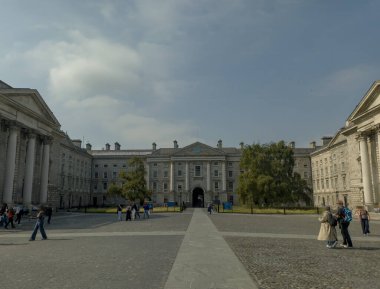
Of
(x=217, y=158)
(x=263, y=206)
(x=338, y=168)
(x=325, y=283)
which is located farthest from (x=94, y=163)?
(x=325, y=283)

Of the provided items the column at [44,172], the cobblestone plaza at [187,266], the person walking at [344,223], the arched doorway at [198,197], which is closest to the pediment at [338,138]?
the arched doorway at [198,197]

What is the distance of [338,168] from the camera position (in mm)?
66312

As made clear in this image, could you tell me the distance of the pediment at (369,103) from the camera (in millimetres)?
38719

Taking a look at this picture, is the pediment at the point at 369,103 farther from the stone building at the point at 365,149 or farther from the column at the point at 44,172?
the column at the point at 44,172

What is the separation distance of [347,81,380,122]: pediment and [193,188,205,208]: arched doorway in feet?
166

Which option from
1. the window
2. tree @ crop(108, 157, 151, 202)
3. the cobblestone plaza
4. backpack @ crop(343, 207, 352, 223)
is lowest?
the cobblestone plaza

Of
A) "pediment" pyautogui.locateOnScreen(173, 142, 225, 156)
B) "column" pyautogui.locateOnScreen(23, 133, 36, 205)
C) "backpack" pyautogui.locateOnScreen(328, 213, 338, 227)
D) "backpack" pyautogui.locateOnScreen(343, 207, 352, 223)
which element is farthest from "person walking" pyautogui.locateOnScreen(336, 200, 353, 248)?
"pediment" pyautogui.locateOnScreen(173, 142, 225, 156)

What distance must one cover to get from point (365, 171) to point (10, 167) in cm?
4159

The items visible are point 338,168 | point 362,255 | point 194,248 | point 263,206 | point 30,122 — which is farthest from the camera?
point 338,168

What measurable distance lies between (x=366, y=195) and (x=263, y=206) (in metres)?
18.3

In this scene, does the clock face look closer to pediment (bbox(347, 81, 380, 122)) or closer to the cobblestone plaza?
pediment (bbox(347, 81, 380, 122))

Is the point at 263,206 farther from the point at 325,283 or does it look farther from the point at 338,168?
the point at 325,283

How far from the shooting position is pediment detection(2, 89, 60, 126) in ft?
119

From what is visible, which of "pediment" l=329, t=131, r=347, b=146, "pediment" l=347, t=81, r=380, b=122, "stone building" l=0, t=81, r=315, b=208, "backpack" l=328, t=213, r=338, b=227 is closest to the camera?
"backpack" l=328, t=213, r=338, b=227
